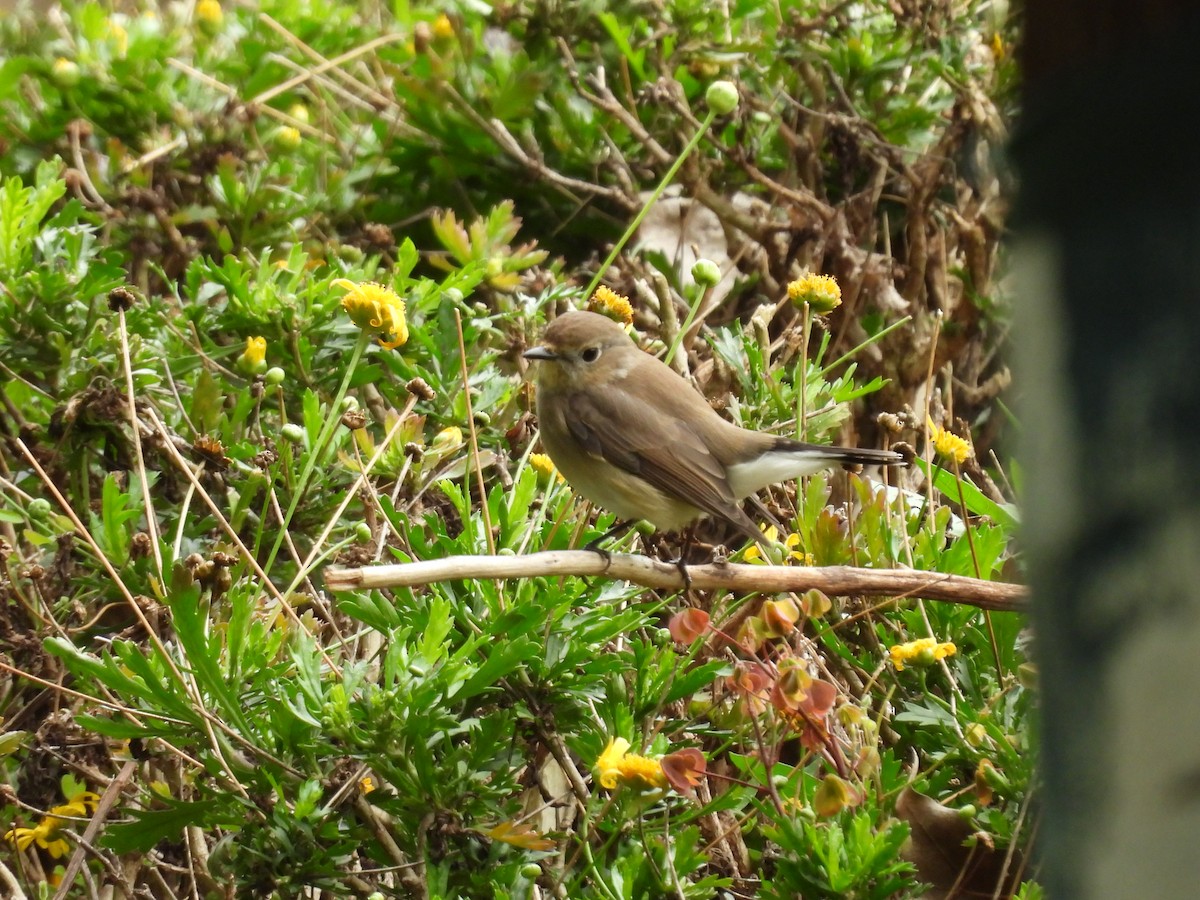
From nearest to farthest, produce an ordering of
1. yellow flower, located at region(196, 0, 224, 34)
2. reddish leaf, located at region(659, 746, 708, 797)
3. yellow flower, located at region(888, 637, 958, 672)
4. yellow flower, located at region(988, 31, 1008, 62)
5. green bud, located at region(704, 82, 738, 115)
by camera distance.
A: 1. reddish leaf, located at region(659, 746, 708, 797)
2. yellow flower, located at region(888, 637, 958, 672)
3. green bud, located at region(704, 82, 738, 115)
4. yellow flower, located at region(988, 31, 1008, 62)
5. yellow flower, located at region(196, 0, 224, 34)

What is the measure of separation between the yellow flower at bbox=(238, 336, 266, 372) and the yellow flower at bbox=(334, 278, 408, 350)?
39cm

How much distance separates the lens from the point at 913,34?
4414 millimetres

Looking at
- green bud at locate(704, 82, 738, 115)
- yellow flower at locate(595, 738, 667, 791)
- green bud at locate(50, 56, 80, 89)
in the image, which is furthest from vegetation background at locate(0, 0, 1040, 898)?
green bud at locate(704, 82, 738, 115)

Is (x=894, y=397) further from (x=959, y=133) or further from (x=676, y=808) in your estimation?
(x=676, y=808)

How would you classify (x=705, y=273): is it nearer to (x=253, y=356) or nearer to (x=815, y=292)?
(x=815, y=292)

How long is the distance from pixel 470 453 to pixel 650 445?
782 millimetres

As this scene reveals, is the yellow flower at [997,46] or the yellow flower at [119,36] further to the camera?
the yellow flower at [119,36]

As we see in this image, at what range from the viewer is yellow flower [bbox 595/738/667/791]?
2.15 m

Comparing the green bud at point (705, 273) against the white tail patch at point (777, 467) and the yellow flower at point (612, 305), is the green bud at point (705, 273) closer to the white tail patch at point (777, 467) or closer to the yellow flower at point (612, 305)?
the yellow flower at point (612, 305)

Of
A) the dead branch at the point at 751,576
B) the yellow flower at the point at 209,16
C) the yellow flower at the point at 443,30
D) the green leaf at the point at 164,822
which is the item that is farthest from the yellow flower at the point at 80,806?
the yellow flower at the point at 209,16

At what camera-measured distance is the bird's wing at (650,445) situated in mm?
3682

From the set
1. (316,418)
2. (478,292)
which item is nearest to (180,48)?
(478,292)

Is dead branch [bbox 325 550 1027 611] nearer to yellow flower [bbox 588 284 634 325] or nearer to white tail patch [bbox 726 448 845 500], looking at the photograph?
white tail patch [bbox 726 448 845 500]

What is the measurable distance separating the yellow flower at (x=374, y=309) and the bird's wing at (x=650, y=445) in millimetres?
883
